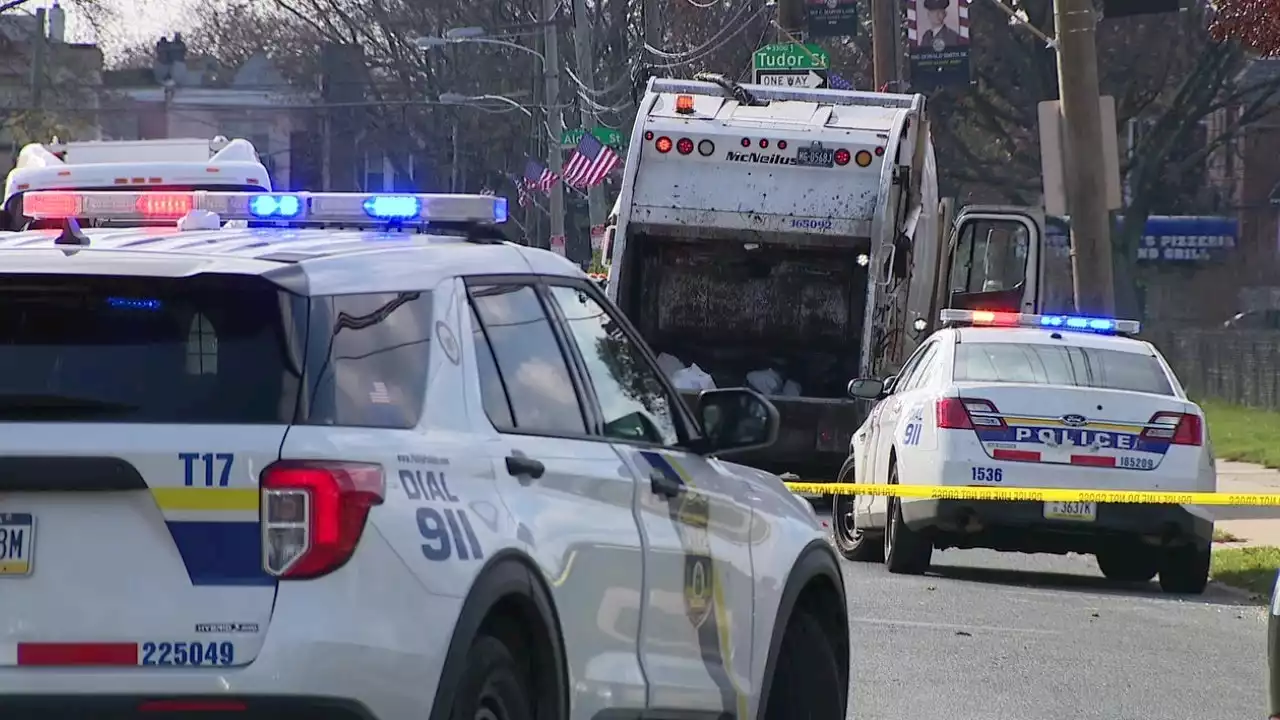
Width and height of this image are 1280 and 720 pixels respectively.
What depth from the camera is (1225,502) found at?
12.9m

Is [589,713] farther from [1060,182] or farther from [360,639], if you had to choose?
[1060,182]

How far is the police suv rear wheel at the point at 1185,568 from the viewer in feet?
43.1

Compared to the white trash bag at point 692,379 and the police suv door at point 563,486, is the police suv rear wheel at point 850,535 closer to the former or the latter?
the white trash bag at point 692,379

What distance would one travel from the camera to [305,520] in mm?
4379

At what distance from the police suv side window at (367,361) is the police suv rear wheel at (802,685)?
2.46 m

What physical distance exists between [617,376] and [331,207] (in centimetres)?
117

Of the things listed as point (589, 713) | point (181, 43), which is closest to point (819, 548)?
point (589, 713)

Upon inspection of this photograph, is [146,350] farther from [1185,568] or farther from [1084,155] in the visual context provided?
[1084,155]

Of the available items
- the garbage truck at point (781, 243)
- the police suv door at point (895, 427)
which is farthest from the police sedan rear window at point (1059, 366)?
the garbage truck at point (781, 243)

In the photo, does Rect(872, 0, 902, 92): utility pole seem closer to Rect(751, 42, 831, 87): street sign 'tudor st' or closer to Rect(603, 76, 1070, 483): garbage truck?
Rect(751, 42, 831, 87): street sign 'tudor st'

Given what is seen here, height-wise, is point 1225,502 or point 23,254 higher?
point 23,254

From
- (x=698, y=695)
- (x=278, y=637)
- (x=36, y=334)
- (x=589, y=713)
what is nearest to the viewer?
(x=278, y=637)

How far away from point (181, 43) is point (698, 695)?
8474cm

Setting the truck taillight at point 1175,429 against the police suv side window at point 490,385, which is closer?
the police suv side window at point 490,385
